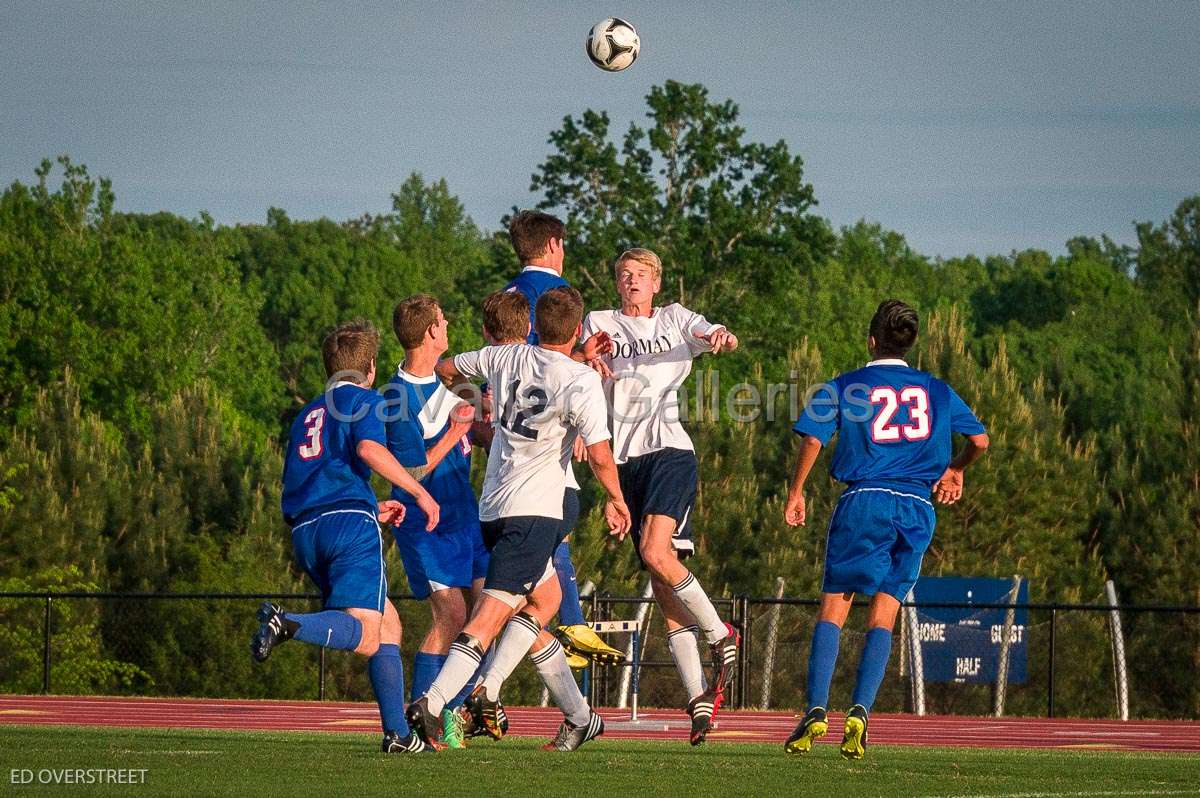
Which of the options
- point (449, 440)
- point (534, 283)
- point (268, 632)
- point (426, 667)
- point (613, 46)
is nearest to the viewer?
point (268, 632)

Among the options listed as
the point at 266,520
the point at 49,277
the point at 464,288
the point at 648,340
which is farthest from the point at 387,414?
the point at 49,277

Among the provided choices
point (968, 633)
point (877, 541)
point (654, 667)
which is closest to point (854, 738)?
point (877, 541)

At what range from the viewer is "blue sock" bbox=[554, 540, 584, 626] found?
29.4ft

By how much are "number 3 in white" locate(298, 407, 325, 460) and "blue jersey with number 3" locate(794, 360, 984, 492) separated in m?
2.33

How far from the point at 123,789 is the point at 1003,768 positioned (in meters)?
3.88

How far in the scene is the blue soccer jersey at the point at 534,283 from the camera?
29.8 ft

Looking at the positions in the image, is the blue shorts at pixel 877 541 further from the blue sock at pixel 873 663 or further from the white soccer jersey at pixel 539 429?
the white soccer jersey at pixel 539 429

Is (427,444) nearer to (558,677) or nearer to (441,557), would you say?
(441,557)

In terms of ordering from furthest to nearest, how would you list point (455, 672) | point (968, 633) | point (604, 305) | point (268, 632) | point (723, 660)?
1. point (604, 305)
2. point (968, 633)
3. point (723, 660)
4. point (455, 672)
5. point (268, 632)

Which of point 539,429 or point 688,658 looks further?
point 688,658

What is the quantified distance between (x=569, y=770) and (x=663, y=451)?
2344 millimetres

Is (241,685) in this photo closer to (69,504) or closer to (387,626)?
(69,504)

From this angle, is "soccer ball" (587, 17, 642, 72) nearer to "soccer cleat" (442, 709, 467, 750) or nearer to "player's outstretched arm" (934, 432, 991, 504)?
"player's outstretched arm" (934, 432, 991, 504)

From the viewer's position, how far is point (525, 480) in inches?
313
